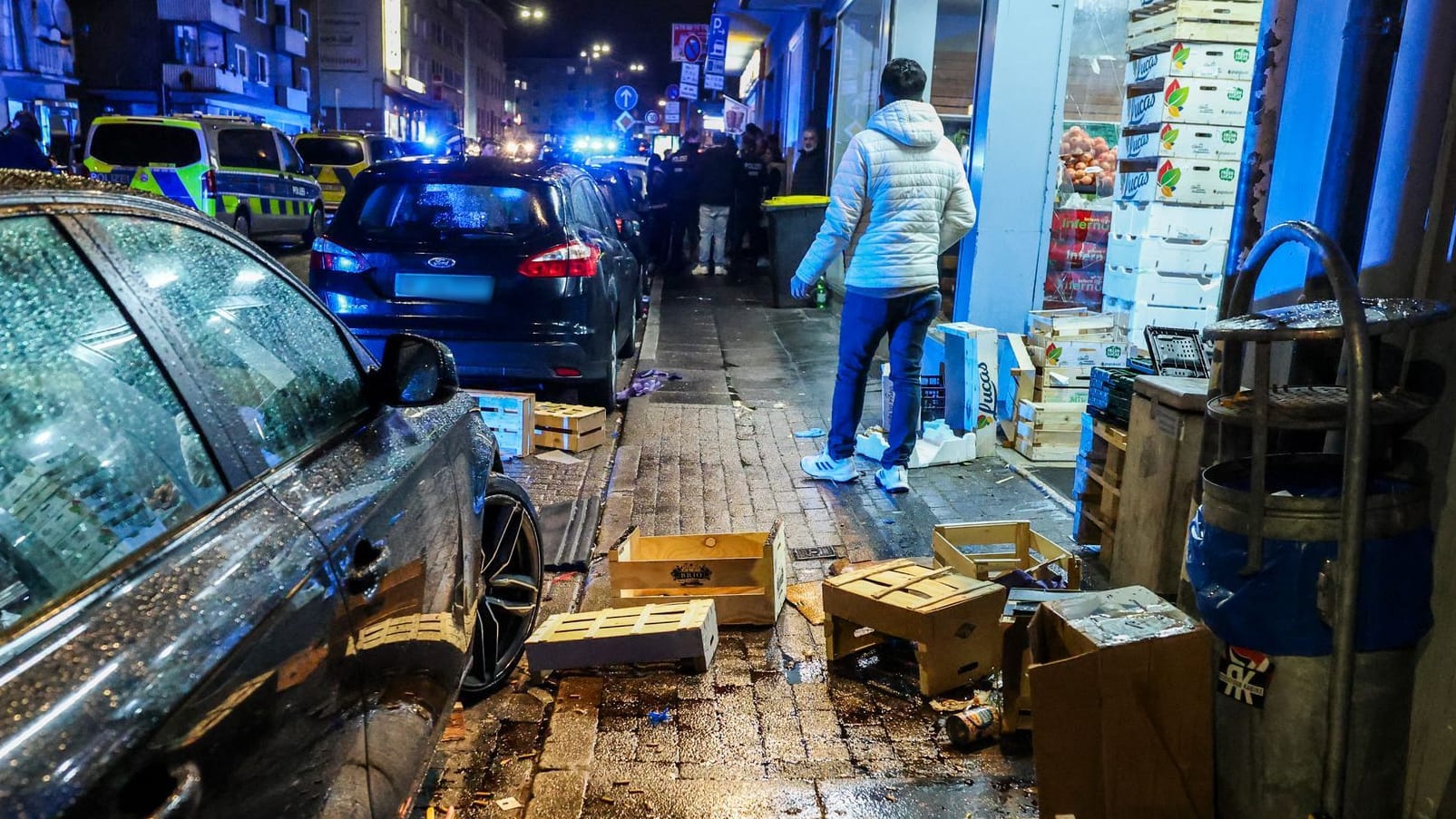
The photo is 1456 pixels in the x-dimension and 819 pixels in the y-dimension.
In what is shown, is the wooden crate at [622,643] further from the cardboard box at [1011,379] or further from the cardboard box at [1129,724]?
the cardboard box at [1011,379]

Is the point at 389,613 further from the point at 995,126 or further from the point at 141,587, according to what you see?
the point at 995,126

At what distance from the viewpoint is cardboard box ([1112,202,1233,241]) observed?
7.65m

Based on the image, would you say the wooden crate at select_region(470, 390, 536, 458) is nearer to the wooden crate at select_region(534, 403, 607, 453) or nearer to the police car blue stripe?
the wooden crate at select_region(534, 403, 607, 453)

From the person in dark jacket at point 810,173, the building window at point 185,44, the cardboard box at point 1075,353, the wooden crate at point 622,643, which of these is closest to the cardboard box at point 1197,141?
the cardboard box at point 1075,353

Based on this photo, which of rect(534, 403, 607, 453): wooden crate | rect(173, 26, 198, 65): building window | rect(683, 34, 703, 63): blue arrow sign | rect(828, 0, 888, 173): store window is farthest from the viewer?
rect(173, 26, 198, 65): building window

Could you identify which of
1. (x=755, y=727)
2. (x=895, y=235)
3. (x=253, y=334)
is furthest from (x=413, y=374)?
(x=895, y=235)

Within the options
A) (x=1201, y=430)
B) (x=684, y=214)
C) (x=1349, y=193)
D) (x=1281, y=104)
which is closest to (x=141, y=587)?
(x=1349, y=193)

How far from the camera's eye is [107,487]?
66.0 inches

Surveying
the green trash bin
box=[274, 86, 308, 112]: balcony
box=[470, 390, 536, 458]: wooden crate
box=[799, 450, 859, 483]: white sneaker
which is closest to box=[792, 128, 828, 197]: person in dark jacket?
the green trash bin

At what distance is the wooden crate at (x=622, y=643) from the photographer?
382cm

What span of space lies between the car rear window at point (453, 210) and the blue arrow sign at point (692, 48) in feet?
65.3

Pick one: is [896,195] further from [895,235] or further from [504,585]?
[504,585]

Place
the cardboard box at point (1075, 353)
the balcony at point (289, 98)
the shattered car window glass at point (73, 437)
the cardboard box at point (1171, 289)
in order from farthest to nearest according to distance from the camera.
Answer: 1. the balcony at point (289, 98)
2. the cardboard box at point (1171, 289)
3. the cardboard box at point (1075, 353)
4. the shattered car window glass at point (73, 437)

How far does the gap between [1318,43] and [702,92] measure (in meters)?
28.6
